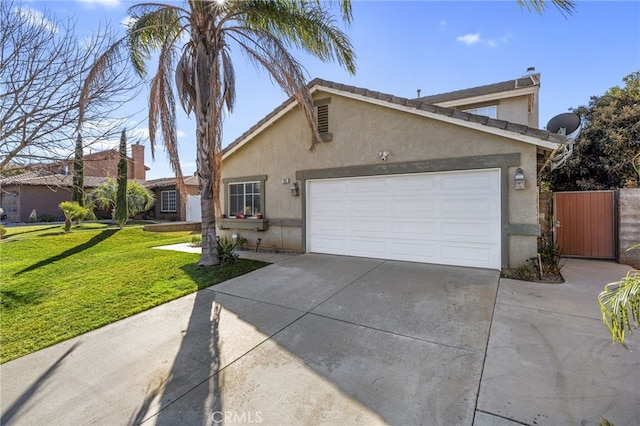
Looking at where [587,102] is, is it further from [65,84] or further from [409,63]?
[65,84]

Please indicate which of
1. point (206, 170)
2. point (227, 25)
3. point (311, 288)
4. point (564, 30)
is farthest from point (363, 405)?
point (564, 30)

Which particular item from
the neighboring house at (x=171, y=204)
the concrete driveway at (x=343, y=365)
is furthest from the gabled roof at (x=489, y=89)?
the neighboring house at (x=171, y=204)

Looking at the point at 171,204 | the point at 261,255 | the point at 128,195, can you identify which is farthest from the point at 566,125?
the point at 171,204

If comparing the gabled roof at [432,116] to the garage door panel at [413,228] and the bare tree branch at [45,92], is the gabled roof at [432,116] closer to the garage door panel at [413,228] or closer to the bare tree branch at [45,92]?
the garage door panel at [413,228]

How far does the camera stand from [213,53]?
7.31 metres

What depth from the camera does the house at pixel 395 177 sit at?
6.56m

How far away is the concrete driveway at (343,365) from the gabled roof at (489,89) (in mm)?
7568

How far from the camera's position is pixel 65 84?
15.6ft

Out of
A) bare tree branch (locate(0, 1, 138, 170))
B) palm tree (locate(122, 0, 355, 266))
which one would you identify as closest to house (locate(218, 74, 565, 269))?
palm tree (locate(122, 0, 355, 266))

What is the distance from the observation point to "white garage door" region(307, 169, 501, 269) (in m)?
6.87

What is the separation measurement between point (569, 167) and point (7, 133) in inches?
696

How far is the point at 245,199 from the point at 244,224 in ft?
3.45

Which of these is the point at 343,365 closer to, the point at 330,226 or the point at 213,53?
the point at 330,226

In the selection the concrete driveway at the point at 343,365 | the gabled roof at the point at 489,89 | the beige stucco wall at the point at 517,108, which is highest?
the gabled roof at the point at 489,89
